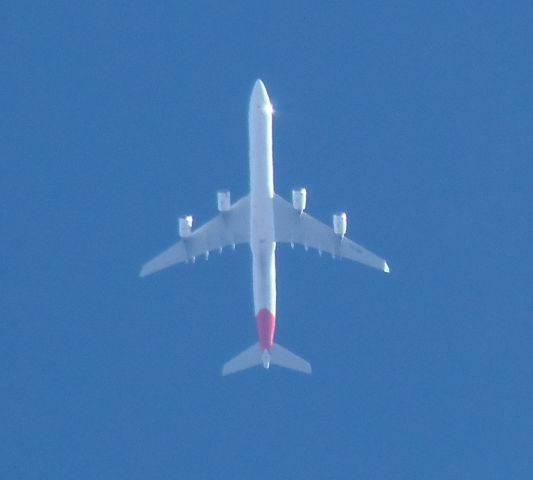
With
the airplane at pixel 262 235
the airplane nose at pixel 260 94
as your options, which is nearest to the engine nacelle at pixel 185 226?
the airplane at pixel 262 235

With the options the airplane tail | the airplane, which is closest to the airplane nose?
the airplane

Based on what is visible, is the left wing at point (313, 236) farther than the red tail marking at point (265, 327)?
Yes

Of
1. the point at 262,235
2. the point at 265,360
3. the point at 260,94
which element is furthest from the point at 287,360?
the point at 260,94

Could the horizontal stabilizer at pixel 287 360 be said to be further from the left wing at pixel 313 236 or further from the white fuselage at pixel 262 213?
the left wing at pixel 313 236

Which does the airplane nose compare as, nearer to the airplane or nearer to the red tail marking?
the airplane

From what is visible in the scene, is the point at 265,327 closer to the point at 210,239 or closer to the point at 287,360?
the point at 287,360

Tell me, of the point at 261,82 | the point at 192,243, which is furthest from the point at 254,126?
the point at 192,243

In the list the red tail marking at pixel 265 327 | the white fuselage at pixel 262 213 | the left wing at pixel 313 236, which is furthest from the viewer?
the left wing at pixel 313 236
